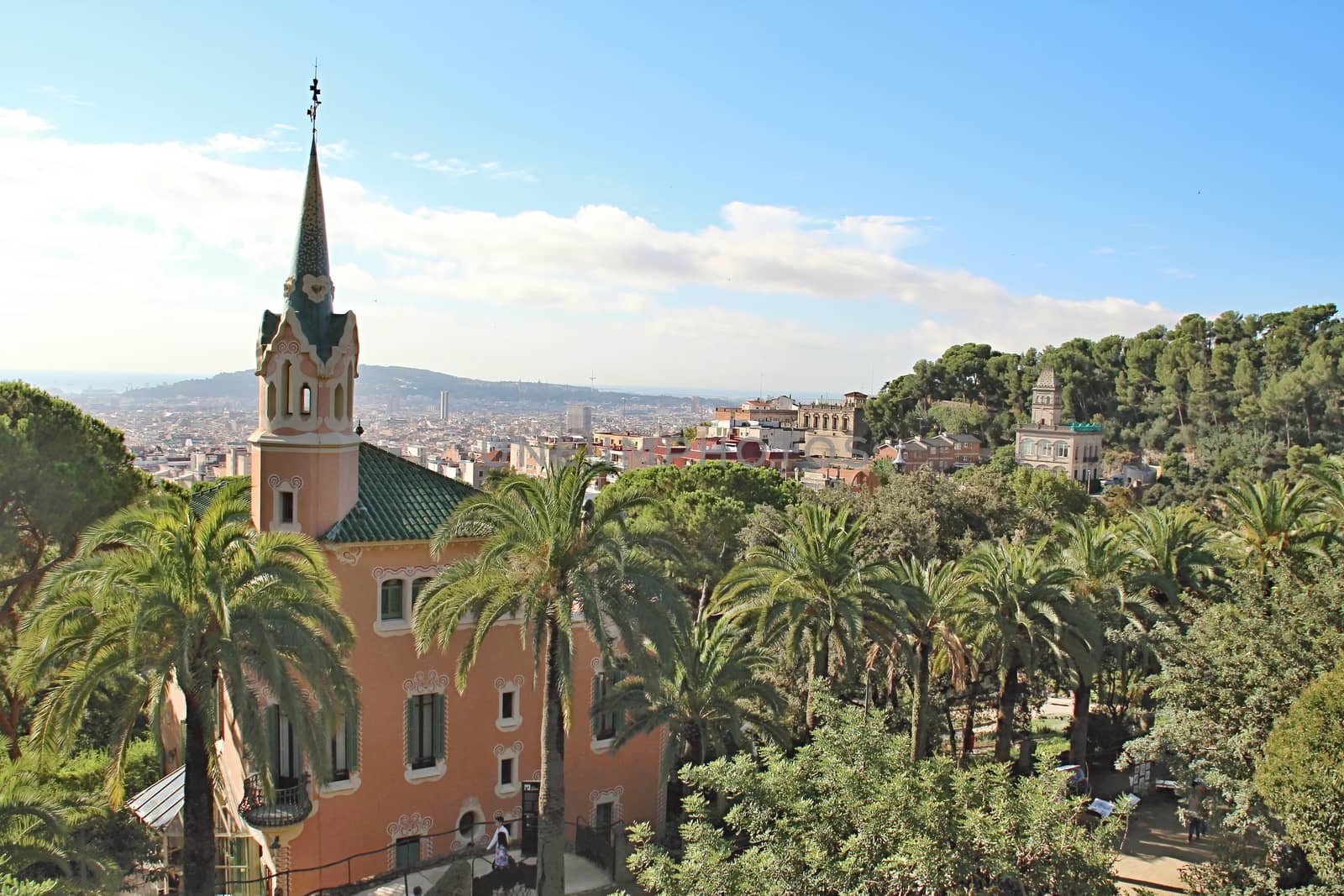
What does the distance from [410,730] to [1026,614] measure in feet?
39.8

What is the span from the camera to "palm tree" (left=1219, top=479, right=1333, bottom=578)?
22.6 metres

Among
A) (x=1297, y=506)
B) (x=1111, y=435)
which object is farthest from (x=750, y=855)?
(x=1111, y=435)

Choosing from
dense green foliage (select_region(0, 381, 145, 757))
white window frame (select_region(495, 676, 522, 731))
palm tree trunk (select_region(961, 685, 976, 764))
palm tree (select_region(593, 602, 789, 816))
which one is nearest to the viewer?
palm tree (select_region(593, 602, 789, 816))

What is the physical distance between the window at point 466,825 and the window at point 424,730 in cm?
131

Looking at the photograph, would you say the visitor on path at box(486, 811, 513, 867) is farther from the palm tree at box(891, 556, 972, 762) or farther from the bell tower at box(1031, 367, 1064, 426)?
the bell tower at box(1031, 367, 1064, 426)

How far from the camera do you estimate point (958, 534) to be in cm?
3269

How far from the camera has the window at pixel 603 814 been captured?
19.6 meters

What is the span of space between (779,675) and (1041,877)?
12598 mm

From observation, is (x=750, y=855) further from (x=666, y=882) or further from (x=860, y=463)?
(x=860, y=463)

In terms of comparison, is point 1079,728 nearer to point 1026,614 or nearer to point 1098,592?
point 1098,592

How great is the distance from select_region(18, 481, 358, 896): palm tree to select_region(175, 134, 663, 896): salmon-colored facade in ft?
11.0

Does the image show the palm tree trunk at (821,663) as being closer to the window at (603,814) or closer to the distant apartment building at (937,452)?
the window at (603,814)

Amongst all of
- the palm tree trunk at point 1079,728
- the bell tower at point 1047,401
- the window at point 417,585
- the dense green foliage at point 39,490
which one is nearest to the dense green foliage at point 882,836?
the window at point 417,585

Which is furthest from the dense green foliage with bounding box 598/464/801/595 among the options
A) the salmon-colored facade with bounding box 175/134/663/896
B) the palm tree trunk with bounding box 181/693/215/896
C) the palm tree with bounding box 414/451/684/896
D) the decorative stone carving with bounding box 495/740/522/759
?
the palm tree trunk with bounding box 181/693/215/896
